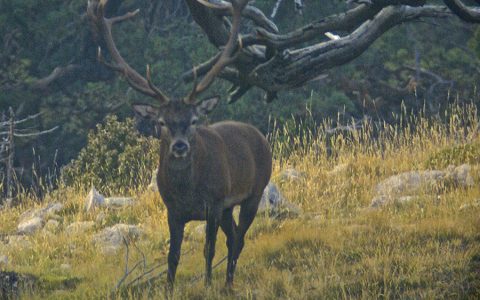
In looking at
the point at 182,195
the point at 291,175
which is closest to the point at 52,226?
the point at 291,175

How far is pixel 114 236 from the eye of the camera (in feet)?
31.8

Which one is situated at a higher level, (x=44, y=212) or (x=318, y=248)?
(x=318, y=248)

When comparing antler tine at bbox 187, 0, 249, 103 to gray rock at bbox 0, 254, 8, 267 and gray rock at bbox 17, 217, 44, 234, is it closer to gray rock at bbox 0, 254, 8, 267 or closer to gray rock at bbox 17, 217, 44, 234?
gray rock at bbox 0, 254, 8, 267

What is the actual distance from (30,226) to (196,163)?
4257 mm

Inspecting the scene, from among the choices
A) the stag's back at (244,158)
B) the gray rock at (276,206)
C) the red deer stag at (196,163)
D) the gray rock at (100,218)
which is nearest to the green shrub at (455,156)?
the gray rock at (276,206)

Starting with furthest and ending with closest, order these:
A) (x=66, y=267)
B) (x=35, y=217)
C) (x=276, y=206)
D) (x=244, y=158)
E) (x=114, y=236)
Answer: (x=35, y=217) → (x=276, y=206) → (x=114, y=236) → (x=66, y=267) → (x=244, y=158)

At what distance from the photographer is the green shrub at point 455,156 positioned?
11.3 meters

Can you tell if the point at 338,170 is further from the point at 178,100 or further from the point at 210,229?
the point at 178,100

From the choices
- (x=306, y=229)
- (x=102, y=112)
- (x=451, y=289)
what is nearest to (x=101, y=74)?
(x=102, y=112)

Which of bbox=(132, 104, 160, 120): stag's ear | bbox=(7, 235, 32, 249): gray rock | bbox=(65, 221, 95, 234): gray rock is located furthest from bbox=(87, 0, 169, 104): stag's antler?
bbox=(65, 221, 95, 234): gray rock

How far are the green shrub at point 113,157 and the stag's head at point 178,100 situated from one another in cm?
607

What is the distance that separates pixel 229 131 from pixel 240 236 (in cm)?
99

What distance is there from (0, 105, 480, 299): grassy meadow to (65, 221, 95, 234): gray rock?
8 centimetres

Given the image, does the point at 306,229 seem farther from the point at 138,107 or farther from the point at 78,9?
the point at 78,9
